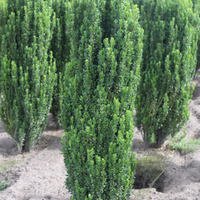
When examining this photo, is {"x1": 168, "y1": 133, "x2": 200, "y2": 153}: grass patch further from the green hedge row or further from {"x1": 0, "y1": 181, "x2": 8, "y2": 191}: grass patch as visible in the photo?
{"x1": 0, "y1": 181, "x2": 8, "y2": 191}: grass patch

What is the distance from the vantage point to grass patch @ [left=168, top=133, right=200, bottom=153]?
5875 millimetres

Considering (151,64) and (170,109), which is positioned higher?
(151,64)

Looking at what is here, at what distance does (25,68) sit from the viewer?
575cm

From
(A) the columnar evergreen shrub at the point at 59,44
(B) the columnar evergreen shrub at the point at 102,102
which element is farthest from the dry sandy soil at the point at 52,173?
(B) the columnar evergreen shrub at the point at 102,102

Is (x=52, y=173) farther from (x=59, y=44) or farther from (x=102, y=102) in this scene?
(x=59, y=44)

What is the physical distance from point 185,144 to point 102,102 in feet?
11.1

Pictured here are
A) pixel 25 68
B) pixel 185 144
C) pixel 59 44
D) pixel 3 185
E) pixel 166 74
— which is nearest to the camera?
pixel 3 185

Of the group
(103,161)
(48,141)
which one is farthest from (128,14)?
(48,141)

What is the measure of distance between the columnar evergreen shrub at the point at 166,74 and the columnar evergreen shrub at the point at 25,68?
2.21 m

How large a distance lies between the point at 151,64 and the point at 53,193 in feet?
10.8

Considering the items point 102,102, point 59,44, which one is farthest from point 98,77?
point 59,44

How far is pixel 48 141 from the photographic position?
Result: 6.68 metres

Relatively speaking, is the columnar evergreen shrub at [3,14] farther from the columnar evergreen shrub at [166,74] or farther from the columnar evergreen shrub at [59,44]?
the columnar evergreen shrub at [166,74]

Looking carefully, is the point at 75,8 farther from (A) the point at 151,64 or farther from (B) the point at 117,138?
(A) the point at 151,64
